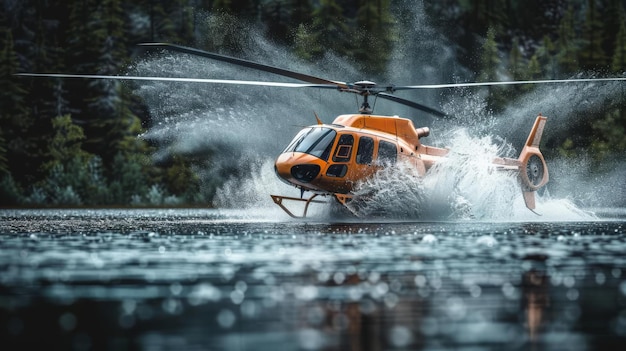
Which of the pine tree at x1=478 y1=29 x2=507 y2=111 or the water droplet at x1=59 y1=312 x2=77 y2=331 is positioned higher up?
the pine tree at x1=478 y1=29 x2=507 y2=111

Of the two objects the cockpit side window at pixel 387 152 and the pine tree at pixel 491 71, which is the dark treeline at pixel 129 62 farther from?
the cockpit side window at pixel 387 152

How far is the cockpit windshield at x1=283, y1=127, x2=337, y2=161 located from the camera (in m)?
30.8

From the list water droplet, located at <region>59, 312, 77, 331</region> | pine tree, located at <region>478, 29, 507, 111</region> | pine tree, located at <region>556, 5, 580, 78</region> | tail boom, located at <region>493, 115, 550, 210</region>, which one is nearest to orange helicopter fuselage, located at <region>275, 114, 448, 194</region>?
tail boom, located at <region>493, 115, 550, 210</region>

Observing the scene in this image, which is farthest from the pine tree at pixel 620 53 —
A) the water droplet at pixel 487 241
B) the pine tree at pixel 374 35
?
the water droplet at pixel 487 241

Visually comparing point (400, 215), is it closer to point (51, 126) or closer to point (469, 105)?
point (469, 105)

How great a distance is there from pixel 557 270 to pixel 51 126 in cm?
7348

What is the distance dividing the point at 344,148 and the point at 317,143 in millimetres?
747

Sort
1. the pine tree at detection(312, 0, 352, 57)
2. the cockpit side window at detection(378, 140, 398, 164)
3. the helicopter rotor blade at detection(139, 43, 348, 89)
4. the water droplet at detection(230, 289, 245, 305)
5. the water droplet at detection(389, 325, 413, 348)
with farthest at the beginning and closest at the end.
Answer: the pine tree at detection(312, 0, 352, 57) → the cockpit side window at detection(378, 140, 398, 164) → the helicopter rotor blade at detection(139, 43, 348, 89) → the water droplet at detection(230, 289, 245, 305) → the water droplet at detection(389, 325, 413, 348)

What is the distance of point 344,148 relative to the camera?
102 feet

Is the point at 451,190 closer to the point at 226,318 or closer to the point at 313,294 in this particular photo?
the point at 313,294

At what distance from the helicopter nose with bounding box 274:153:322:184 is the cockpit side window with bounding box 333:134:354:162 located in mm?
635

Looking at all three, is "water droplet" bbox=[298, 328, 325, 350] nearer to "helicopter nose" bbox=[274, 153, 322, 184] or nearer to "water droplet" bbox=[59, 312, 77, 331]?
"water droplet" bbox=[59, 312, 77, 331]

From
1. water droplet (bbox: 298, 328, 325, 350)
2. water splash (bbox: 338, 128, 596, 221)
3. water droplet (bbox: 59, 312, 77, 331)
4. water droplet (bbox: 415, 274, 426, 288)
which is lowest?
water splash (bbox: 338, 128, 596, 221)

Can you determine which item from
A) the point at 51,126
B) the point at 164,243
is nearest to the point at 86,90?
the point at 51,126
